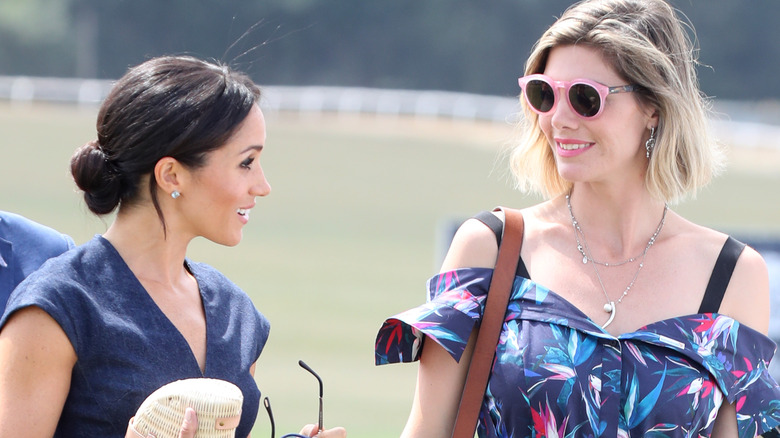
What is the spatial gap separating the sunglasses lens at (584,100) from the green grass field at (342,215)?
2.25 ft

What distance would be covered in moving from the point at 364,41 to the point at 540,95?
52.6 meters

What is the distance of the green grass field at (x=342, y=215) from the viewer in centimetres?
1100

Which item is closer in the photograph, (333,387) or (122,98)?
(122,98)

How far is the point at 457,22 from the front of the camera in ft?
188

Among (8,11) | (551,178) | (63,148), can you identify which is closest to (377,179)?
(63,148)

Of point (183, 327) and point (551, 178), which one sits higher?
point (551, 178)

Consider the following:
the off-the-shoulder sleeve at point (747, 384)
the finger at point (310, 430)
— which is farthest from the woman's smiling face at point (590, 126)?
the finger at point (310, 430)

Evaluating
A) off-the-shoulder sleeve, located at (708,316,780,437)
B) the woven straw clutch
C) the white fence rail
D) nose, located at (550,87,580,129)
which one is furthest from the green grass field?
off-the-shoulder sleeve, located at (708,316,780,437)

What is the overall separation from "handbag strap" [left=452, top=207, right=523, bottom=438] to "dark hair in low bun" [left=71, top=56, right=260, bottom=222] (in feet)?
2.46

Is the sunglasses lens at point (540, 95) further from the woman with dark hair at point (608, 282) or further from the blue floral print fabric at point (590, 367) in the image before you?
the blue floral print fabric at point (590, 367)

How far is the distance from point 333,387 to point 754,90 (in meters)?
48.0

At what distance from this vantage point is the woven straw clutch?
2.21 m

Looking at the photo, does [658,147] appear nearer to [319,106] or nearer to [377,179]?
[377,179]

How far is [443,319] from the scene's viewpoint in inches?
107
